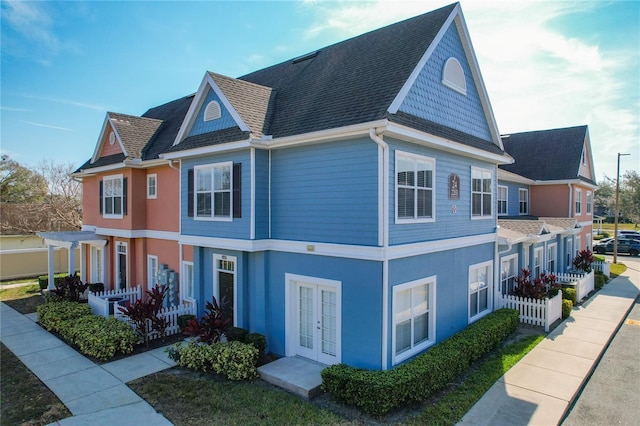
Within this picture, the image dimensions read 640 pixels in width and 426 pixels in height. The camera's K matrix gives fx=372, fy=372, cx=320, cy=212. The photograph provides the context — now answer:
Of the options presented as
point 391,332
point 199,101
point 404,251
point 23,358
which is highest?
point 199,101

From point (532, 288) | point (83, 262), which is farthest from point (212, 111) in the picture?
point (83, 262)

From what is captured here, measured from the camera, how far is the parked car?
35.3 m

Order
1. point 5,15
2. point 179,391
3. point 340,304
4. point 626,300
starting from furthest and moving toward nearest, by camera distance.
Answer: point 626,300, point 5,15, point 340,304, point 179,391

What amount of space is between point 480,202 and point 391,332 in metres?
6.95

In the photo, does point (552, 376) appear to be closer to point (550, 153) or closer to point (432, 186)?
point (432, 186)

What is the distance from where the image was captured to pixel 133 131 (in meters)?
17.7

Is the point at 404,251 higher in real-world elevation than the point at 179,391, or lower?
higher

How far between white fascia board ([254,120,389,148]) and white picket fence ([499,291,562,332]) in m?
9.70

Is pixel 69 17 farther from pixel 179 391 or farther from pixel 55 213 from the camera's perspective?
pixel 55 213

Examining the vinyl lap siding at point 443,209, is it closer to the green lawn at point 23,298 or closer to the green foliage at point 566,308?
the green foliage at point 566,308

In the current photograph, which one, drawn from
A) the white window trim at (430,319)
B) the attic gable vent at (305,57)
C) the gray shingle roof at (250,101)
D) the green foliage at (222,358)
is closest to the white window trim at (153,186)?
the gray shingle roof at (250,101)

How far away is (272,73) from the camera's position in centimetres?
1617

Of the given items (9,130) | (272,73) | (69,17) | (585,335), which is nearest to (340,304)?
(585,335)

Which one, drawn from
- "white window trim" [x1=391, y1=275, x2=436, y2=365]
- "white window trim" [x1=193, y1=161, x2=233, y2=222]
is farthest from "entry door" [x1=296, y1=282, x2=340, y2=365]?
"white window trim" [x1=193, y1=161, x2=233, y2=222]
